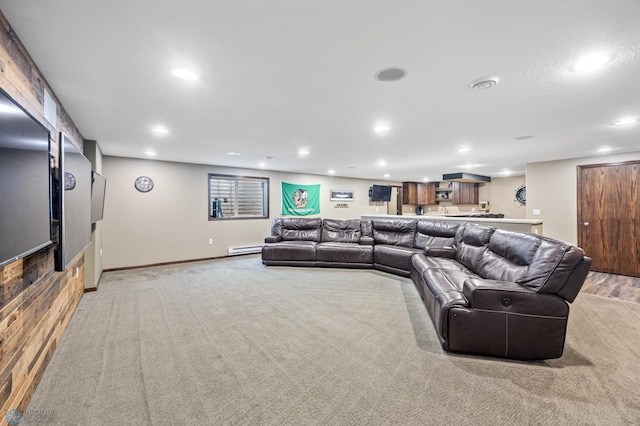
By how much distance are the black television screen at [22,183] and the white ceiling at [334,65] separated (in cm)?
63

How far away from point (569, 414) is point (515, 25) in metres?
2.22

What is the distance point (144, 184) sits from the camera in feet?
18.4

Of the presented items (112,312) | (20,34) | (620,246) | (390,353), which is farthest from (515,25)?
(620,246)

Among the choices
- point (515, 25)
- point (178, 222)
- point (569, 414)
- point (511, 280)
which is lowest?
point (569, 414)

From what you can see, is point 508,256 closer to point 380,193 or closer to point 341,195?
point 341,195

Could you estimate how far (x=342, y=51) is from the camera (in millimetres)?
1779

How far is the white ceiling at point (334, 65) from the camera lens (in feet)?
4.70

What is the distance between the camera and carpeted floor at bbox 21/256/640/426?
1599mm

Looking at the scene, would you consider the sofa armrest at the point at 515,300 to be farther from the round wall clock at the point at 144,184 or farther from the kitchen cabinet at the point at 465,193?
the kitchen cabinet at the point at 465,193

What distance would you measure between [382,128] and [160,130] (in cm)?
287

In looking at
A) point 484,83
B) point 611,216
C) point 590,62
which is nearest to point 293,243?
point 484,83

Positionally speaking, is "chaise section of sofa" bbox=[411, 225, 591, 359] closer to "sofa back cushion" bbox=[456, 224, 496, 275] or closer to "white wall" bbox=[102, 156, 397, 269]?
"sofa back cushion" bbox=[456, 224, 496, 275]

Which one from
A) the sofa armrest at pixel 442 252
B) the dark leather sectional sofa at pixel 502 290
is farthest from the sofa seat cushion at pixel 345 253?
the sofa armrest at pixel 442 252

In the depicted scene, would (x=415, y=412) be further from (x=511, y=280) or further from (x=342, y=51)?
(x=342, y=51)
